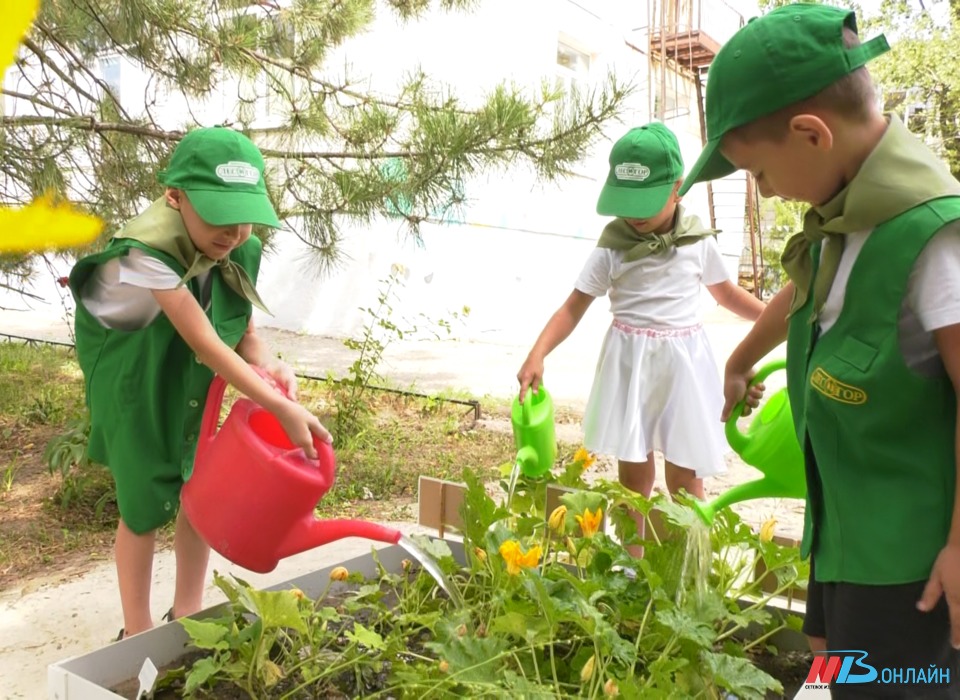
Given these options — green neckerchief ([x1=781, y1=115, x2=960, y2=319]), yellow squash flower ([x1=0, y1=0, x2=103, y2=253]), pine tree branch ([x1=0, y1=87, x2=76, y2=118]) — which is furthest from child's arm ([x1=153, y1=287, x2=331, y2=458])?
pine tree branch ([x1=0, y1=87, x2=76, y2=118])

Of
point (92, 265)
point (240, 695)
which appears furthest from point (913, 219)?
point (92, 265)

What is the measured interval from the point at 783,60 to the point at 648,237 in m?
0.96

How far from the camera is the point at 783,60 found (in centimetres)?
83

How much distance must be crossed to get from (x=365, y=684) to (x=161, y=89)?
2.40 meters

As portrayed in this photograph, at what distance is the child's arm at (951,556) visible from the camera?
79 cm

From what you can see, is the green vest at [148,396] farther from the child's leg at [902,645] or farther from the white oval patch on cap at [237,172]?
the child's leg at [902,645]

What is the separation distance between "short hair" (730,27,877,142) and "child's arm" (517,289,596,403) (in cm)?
85

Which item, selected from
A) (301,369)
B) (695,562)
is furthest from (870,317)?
(301,369)

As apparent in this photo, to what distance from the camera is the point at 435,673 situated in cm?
107

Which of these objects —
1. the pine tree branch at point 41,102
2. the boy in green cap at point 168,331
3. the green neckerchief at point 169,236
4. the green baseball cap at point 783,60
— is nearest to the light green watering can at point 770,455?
the green baseball cap at point 783,60

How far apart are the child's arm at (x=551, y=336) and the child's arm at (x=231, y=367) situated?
0.54m

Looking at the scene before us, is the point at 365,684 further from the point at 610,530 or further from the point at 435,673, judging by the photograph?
the point at 610,530

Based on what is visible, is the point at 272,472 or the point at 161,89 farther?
the point at 161,89

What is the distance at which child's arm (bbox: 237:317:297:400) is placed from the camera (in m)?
1.44
